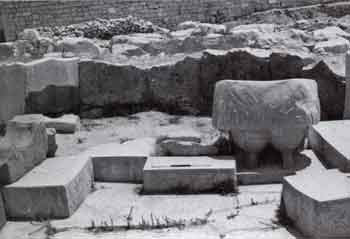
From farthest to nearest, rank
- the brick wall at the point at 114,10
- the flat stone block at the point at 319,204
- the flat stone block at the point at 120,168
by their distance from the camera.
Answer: the brick wall at the point at 114,10 < the flat stone block at the point at 120,168 < the flat stone block at the point at 319,204

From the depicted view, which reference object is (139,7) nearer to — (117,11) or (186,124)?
(117,11)

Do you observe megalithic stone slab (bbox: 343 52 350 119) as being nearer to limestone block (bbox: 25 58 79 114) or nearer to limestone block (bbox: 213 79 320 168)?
limestone block (bbox: 213 79 320 168)

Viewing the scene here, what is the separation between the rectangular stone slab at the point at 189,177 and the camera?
165 inches

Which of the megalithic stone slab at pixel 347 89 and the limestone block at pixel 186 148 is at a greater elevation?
the megalithic stone slab at pixel 347 89

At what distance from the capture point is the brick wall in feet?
54.4

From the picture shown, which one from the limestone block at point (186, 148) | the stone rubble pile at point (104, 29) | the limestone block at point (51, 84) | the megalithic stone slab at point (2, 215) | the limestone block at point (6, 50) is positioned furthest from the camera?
the stone rubble pile at point (104, 29)

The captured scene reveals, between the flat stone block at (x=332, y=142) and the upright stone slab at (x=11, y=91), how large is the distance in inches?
141

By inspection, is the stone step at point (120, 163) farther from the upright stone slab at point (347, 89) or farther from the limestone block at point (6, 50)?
the limestone block at point (6, 50)

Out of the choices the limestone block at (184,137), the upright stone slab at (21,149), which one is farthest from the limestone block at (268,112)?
the upright stone slab at (21,149)

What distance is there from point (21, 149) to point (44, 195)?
0.52 m

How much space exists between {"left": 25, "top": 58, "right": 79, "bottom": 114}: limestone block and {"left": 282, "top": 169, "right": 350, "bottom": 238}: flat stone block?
3.45 metres

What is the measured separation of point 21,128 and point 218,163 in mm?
1916

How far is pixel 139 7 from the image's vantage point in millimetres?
17719


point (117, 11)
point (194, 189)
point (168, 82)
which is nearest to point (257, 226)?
point (194, 189)
